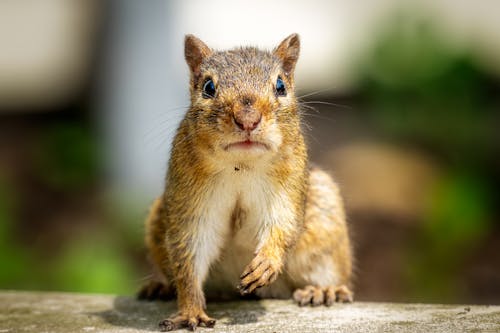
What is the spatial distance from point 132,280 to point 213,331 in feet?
10.1

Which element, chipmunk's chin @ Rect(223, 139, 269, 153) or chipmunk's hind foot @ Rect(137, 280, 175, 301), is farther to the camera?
chipmunk's hind foot @ Rect(137, 280, 175, 301)

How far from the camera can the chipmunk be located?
352 cm

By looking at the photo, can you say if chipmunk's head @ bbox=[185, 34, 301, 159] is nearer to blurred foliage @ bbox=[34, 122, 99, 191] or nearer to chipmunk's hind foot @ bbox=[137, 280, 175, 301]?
chipmunk's hind foot @ bbox=[137, 280, 175, 301]

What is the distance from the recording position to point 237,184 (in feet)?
12.2

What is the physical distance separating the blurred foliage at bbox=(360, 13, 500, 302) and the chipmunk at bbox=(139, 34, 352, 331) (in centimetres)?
248

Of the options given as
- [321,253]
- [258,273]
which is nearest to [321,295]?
[321,253]

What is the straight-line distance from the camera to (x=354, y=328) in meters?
3.52

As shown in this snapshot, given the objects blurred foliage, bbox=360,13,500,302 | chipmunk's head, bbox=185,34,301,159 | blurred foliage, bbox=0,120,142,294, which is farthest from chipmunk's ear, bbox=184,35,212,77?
blurred foliage, bbox=360,13,500,302

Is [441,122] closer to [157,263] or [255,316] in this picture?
[157,263]

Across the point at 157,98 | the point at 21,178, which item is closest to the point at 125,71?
the point at 157,98

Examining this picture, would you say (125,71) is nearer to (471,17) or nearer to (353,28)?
(353,28)

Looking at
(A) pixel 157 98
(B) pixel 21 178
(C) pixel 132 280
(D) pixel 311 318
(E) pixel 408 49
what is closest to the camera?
(D) pixel 311 318

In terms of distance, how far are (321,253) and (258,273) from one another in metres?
0.69

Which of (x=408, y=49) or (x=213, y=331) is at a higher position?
(x=408, y=49)
